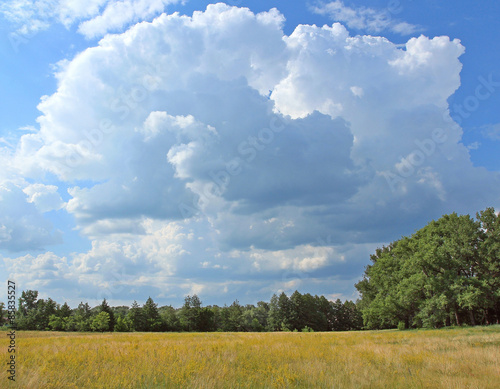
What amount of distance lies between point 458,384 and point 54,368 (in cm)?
1267

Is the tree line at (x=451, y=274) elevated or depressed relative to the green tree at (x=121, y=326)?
elevated

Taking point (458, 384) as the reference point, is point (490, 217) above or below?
above

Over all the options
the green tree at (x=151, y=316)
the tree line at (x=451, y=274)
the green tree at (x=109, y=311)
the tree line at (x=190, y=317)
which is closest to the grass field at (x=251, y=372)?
the tree line at (x=451, y=274)

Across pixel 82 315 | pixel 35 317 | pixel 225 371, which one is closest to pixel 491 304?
pixel 225 371

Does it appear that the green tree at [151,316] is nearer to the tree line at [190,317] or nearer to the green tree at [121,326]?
the tree line at [190,317]

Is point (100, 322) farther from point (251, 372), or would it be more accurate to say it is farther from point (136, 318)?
point (251, 372)

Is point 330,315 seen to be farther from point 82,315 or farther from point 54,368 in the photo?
point 54,368

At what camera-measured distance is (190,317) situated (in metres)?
96.2

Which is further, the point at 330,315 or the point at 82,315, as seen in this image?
the point at 330,315

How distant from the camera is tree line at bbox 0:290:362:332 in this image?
83.3 meters

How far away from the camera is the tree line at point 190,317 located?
273ft

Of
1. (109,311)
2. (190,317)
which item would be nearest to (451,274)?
(190,317)

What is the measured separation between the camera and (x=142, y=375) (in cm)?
1012

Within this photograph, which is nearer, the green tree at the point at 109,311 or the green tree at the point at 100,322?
the green tree at the point at 100,322
